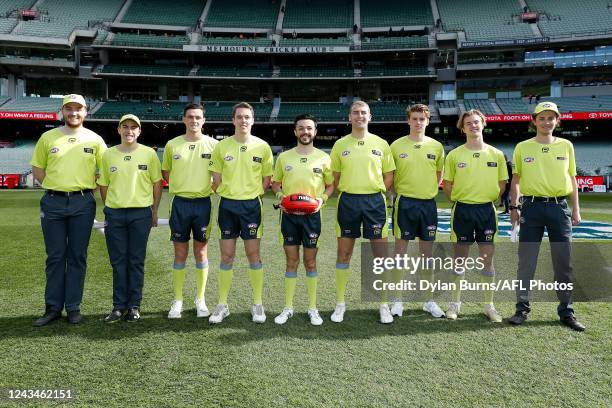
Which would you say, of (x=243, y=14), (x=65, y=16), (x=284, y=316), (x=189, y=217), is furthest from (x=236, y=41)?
(x=284, y=316)

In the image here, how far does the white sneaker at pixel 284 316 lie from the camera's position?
4.57 m

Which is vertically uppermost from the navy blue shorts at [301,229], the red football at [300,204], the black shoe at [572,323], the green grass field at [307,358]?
the red football at [300,204]

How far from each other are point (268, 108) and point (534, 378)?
35677mm

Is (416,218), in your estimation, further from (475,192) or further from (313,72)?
(313,72)

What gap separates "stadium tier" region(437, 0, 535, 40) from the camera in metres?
36.0

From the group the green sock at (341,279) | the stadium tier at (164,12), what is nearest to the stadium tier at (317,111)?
the stadium tier at (164,12)

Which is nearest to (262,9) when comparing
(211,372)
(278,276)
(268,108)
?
(268,108)

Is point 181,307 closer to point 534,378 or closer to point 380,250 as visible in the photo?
point 380,250

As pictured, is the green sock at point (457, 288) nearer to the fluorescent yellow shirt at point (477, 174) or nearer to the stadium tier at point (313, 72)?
the fluorescent yellow shirt at point (477, 174)

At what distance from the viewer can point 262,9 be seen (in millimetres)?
42094

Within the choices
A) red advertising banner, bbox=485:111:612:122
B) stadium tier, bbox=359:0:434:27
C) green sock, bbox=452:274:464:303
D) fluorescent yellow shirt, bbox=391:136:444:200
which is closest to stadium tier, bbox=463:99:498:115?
red advertising banner, bbox=485:111:612:122

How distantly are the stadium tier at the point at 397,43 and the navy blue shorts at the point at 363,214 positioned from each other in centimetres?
3447

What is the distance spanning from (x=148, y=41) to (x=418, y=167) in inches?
1487

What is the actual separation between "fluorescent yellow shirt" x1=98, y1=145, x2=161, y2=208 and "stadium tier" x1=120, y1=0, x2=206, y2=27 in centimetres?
3980
